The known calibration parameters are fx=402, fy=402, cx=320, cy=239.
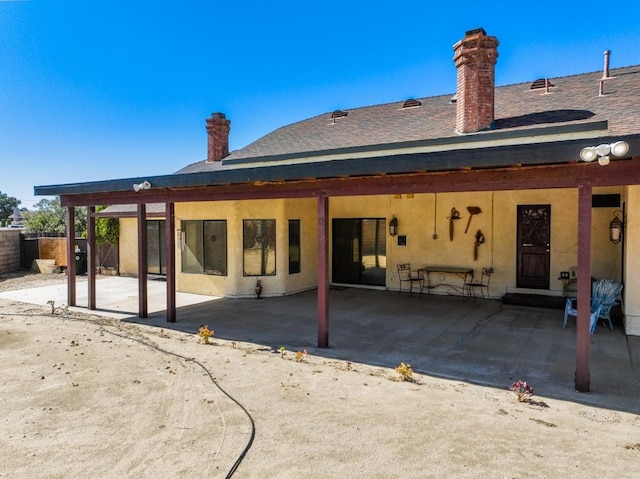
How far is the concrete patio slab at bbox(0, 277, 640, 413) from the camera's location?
484cm

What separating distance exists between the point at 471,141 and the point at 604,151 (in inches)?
197

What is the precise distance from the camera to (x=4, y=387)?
4605 mm

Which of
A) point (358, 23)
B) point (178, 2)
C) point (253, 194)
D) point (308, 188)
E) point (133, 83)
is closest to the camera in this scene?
point (308, 188)

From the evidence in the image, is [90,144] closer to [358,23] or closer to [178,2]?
[178,2]

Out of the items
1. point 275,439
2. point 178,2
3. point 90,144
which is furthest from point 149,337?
point 90,144

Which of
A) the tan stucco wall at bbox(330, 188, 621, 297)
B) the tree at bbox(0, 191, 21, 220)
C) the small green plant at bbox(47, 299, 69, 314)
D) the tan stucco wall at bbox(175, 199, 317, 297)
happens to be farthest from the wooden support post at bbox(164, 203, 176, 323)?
the tree at bbox(0, 191, 21, 220)

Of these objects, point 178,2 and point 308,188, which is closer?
point 308,188

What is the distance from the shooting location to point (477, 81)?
883 cm

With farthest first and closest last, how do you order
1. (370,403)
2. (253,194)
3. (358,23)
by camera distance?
(358,23)
(253,194)
(370,403)

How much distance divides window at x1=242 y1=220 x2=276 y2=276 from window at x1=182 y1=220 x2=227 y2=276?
55 cm

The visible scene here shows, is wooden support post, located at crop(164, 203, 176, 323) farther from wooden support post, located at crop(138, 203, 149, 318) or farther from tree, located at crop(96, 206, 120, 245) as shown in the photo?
tree, located at crop(96, 206, 120, 245)

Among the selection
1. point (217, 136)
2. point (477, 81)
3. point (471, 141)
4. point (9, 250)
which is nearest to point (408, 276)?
point (471, 141)

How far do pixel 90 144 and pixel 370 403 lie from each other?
31075 mm

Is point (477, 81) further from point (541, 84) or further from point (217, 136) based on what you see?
point (217, 136)
